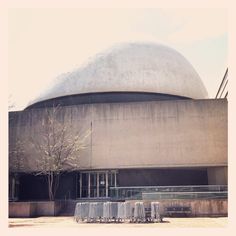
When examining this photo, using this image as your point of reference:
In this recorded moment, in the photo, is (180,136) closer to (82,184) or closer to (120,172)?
(120,172)

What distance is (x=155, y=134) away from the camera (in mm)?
22812

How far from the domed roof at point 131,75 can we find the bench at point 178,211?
9217mm

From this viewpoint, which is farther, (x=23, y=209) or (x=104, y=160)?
(x=104, y=160)

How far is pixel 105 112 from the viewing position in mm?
23312

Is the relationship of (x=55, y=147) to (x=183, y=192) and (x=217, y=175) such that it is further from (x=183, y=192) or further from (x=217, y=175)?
Answer: (x=217, y=175)

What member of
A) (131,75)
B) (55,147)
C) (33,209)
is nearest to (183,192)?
(33,209)

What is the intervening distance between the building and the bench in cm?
536

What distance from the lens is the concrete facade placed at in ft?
73.8

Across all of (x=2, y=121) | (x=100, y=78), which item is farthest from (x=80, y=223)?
(x=100, y=78)

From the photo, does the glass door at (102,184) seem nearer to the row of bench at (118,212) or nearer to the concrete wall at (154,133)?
the concrete wall at (154,133)

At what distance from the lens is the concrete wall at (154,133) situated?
886 inches

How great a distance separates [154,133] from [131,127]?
136 cm

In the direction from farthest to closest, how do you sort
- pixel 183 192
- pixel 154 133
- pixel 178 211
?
pixel 154 133, pixel 183 192, pixel 178 211

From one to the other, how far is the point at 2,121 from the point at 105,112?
40.4 ft
